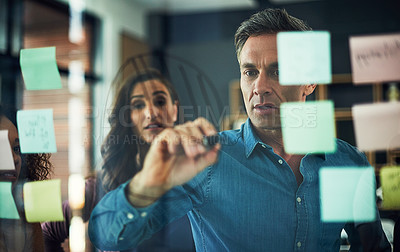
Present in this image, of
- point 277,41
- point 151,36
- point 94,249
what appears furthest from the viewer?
point 151,36

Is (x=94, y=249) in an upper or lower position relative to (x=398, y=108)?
lower

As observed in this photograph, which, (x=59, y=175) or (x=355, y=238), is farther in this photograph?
(x=59, y=175)

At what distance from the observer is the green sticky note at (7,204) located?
0.82 meters

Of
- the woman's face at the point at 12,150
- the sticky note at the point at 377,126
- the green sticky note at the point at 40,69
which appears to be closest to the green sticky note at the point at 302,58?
the sticky note at the point at 377,126

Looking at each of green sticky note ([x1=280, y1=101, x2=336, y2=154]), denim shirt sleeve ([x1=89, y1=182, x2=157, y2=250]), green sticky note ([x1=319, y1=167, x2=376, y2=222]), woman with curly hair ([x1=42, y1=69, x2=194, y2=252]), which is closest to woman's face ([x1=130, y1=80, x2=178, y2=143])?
woman with curly hair ([x1=42, y1=69, x2=194, y2=252])

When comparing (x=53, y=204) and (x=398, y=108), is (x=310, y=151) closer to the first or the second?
(x=398, y=108)

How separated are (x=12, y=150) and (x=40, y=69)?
211mm

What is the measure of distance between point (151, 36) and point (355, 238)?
66 centimetres

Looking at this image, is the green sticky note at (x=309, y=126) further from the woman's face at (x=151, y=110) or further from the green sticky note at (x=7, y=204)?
the green sticky note at (x=7, y=204)

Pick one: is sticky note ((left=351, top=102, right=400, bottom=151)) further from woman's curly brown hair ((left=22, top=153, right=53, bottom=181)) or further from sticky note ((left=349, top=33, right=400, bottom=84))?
woman's curly brown hair ((left=22, top=153, right=53, bottom=181))

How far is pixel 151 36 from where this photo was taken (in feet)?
2.89

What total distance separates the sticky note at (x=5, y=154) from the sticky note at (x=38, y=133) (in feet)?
0.14

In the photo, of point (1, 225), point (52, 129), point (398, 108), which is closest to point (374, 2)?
point (398, 108)

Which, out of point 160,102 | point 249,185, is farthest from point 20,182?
point 249,185
